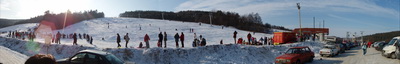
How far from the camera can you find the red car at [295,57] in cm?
1556

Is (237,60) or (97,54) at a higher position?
(97,54)

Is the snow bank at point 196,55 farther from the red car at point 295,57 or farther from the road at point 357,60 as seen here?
the road at point 357,60

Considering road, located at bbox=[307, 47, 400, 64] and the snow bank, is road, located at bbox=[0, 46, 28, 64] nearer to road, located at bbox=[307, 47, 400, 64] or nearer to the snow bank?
the snow bank

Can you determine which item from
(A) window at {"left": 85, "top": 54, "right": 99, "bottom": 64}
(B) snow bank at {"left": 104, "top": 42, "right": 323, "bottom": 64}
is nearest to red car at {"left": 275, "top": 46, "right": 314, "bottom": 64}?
(B) snow bank at {"left": 104, "top": 42, "right": 323, "bottom": 64}

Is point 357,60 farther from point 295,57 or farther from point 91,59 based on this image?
point 91,59

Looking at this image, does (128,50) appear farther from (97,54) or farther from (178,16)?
(178,16)

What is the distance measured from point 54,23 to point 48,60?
289 ft

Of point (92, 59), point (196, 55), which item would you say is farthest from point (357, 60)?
point (92, 59)

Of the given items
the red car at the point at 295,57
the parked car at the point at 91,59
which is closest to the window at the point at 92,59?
the parked car at the point at 91,59

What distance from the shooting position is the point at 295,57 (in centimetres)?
1584

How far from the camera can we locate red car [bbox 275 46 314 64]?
1556 centimetres

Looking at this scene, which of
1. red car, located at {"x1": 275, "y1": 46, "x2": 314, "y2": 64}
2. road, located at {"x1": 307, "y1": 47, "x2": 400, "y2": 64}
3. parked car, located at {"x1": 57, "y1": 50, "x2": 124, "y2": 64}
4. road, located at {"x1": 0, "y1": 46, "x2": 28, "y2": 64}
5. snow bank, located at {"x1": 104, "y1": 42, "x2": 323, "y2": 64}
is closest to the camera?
road, located at {"x1": 0, "y1": 46, "x2": 28, "y2": 64}

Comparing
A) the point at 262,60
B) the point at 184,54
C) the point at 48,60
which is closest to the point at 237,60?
the point at 262,60

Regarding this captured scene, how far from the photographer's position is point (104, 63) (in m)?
9.12
